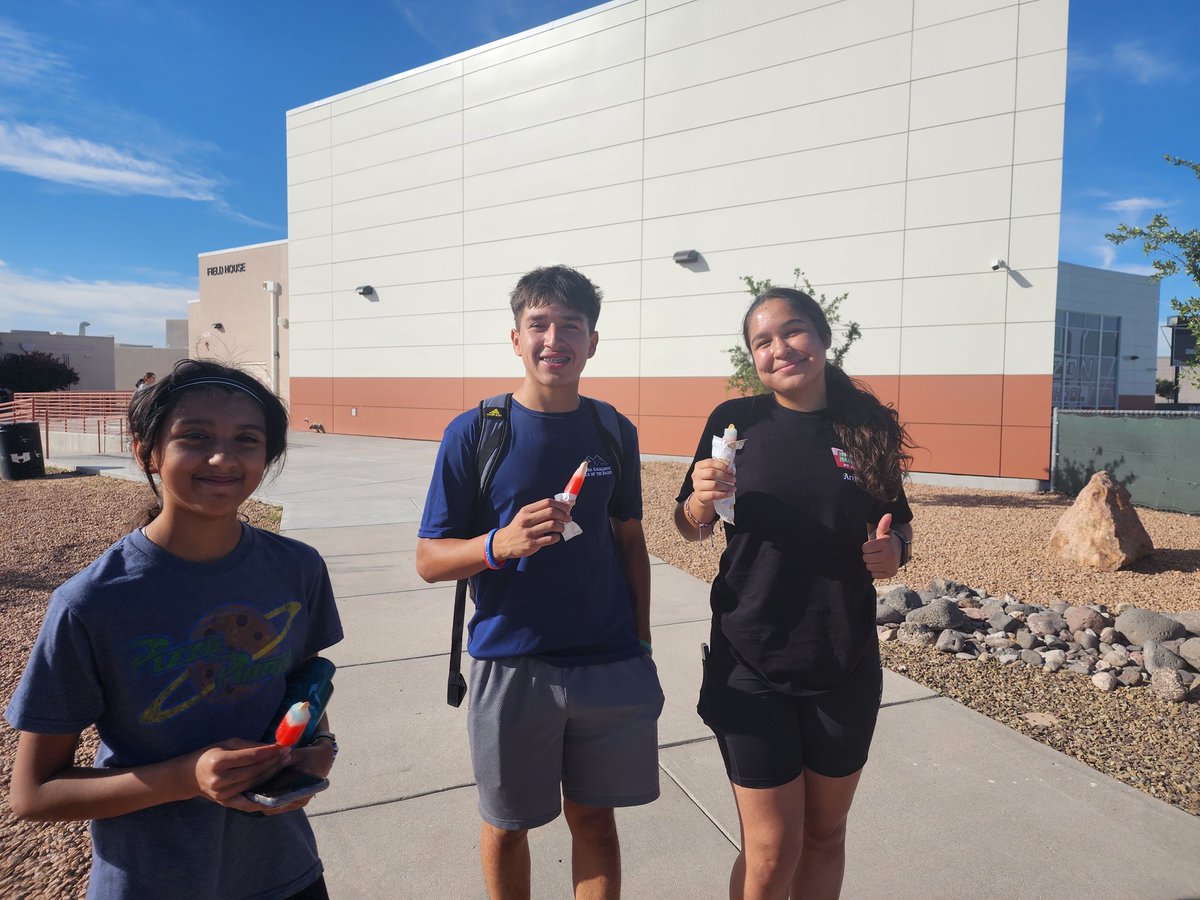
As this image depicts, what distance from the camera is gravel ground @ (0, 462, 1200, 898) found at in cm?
313

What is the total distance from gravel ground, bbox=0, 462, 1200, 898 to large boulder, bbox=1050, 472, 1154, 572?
0.19 m

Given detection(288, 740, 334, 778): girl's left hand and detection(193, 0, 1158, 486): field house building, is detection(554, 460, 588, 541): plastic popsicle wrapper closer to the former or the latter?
detection(288, 740, 334, 778): girl's left hand

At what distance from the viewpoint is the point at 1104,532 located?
6977 mm

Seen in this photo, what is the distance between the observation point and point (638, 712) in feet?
6.92

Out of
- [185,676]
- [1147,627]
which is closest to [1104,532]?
[1147,627]

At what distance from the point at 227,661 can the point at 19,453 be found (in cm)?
1532

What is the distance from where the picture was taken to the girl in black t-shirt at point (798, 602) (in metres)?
2.00

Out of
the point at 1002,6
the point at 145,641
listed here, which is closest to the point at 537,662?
the point at 145,641

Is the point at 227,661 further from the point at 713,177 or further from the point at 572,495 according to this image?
the point at 713,177

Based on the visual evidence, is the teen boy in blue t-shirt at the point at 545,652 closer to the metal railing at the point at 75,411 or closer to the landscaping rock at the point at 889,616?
the landscaping rock at the point at 889,616

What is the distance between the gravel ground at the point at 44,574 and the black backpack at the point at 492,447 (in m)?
0.88

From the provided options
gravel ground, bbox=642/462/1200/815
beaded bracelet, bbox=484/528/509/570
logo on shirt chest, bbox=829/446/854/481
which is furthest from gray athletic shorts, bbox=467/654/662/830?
gravel ground, bbox=642/462/1200/815

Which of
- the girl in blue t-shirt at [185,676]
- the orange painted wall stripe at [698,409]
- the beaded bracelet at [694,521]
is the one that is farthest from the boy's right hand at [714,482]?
the orange painted wall stripe at [698,409]

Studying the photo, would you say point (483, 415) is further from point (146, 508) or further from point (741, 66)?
point (741, 66)
